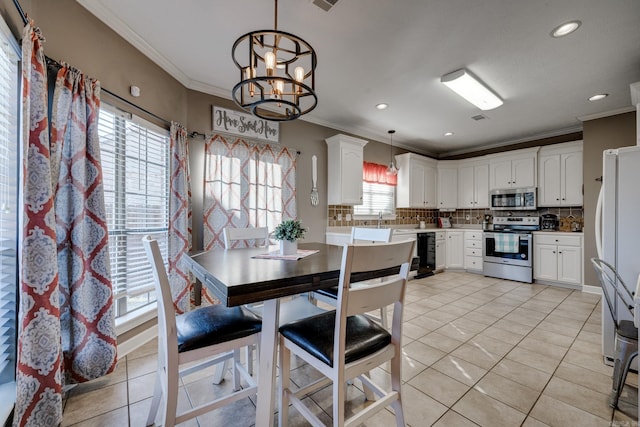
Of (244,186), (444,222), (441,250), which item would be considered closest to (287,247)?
(244,186)

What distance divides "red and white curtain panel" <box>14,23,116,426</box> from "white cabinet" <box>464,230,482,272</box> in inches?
220

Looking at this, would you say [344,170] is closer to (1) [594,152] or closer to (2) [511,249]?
(2) [511,249]

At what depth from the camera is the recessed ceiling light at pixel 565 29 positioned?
207 centimetres

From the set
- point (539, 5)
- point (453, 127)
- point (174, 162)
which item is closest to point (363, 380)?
point (174, 162)

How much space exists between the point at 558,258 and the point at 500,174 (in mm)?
1738

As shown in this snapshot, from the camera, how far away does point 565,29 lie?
2131 mm

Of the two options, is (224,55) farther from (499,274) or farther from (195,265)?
(499,274)

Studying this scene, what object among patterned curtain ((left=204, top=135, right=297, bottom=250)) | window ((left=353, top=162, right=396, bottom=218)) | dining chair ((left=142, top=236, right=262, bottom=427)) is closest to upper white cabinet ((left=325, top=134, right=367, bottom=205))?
window ((left=353, top=162, right=396, bottom=218))

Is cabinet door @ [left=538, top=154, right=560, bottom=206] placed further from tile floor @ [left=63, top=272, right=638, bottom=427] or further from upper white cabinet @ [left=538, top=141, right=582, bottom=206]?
tile floor @ [left=63, top=272, right=638, bottom=427]

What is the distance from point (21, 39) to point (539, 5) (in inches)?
125

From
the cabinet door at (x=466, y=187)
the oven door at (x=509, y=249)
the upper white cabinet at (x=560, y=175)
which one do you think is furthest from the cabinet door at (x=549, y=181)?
the cabinet door at (x=466, y=187)

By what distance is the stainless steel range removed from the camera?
15.1 ft

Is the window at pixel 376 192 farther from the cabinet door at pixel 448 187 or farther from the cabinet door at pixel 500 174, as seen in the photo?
the cabinet door at pixel 500 174

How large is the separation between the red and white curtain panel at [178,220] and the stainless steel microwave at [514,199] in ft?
17.7
